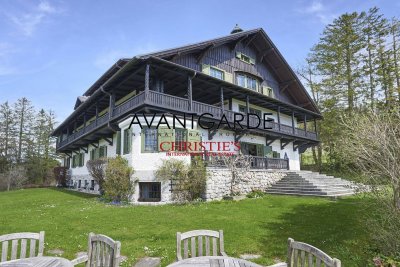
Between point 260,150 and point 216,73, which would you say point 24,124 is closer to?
point 216,73

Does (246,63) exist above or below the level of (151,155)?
above

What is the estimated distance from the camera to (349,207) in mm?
11398

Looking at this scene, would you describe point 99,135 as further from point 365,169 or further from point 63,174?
point 365,169

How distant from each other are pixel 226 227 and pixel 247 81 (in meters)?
16.6

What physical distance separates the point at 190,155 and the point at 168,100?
127 inches

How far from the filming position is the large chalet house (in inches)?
579

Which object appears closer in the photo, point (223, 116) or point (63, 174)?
point (223, 116)

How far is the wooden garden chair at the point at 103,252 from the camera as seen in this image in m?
2.93

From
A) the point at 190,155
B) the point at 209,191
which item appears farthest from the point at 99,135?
the point at 209,191

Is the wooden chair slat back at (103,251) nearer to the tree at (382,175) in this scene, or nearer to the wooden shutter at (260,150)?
the tree at (382,175)

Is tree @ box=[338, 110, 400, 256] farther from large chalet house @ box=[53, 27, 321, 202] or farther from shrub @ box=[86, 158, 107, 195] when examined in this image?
shrub @ box=[86, 158, 107, 195]

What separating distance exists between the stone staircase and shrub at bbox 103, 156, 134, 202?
8773 millimetres

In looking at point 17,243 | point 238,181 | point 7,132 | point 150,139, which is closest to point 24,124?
point 7,132

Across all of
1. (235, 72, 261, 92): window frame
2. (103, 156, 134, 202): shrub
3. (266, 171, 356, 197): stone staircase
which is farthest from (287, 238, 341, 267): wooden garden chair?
(235, 72, 261, 92): window frame
